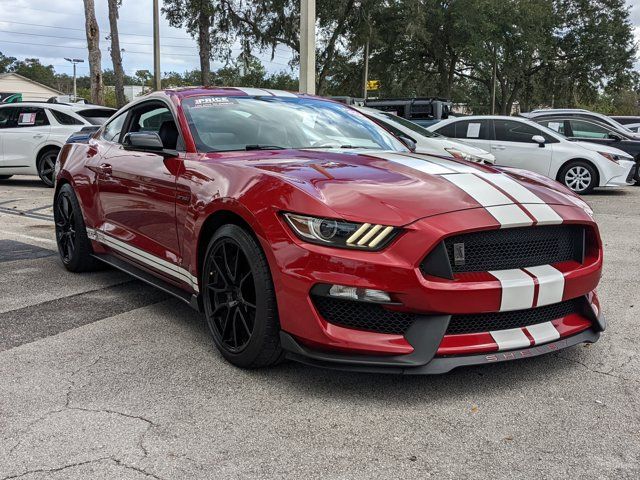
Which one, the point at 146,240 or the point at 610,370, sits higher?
the point at 146,240

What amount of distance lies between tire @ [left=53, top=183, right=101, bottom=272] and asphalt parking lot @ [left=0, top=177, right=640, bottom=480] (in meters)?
1.15

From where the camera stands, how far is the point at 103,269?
5.57 m

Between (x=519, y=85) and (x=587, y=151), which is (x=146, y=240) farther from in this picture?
(x=519, y=85)

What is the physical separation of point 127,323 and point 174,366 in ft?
2.88

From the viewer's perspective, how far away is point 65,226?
17.9ft

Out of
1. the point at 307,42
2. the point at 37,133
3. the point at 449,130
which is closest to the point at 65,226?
the point at 37,133

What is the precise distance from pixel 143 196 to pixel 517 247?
7.68 feet

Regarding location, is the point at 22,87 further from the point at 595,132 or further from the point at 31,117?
the point at 595,132

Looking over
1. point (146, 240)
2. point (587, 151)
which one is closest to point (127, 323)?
point (146, 240)

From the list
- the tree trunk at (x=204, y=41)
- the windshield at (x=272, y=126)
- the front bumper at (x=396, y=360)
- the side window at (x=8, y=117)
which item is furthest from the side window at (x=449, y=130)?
the tree trunk at (x=204, y=41)

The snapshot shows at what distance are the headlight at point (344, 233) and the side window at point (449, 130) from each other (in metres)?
9.71

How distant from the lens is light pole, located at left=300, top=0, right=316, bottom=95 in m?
12.3

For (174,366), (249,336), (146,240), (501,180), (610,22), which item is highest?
(610,22)

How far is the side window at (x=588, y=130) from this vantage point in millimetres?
13438
